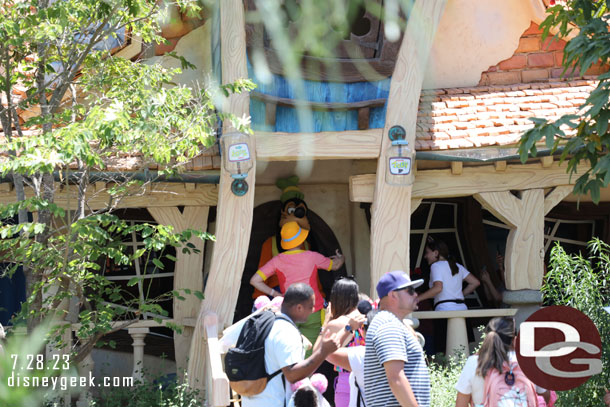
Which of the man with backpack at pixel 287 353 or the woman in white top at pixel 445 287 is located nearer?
the man with backpack at pixel 287 353

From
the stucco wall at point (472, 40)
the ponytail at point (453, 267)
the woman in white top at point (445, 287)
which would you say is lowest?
the woman in white top at point (445, 287)

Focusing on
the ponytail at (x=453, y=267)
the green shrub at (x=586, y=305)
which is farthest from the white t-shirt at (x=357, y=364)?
the ponytail at (x=453, y=267)

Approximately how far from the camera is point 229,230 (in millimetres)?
6293

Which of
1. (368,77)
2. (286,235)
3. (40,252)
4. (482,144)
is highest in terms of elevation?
(368,77)

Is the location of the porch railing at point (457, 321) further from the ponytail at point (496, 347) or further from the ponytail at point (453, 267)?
the ponytail at point (496, 347)

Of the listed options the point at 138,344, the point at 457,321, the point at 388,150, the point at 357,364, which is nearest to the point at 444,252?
the point at 457,321

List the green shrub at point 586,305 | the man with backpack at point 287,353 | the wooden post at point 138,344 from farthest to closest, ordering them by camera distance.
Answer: the wooden post at point 138,344, the green shrub at point 586,305, the man with backpack at point 287,353

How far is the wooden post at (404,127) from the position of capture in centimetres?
648

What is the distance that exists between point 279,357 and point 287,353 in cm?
5

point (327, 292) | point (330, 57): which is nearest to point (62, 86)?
point (330, 57)

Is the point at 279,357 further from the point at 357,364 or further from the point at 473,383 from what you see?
the point at 473,383

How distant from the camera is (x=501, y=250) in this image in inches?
351

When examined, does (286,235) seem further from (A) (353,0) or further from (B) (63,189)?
(A) (353,0)

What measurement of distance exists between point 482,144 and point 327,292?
225cm
